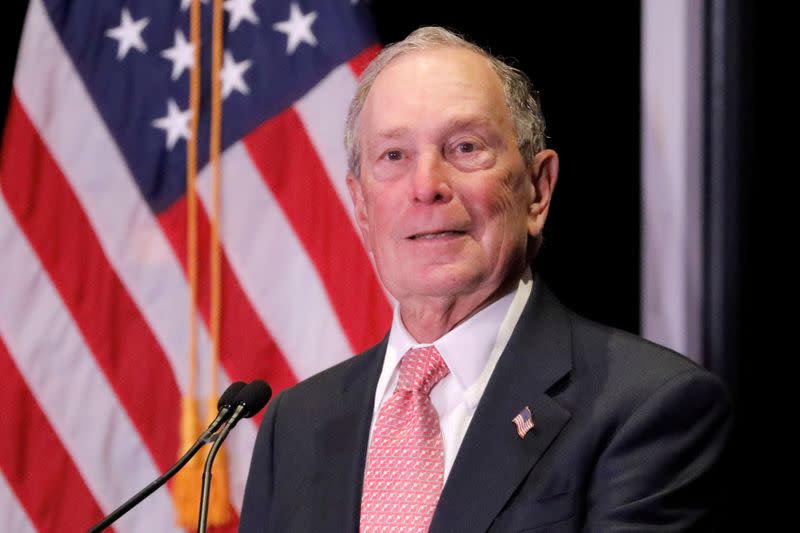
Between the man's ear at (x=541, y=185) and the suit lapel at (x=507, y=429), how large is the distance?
195 millimetres

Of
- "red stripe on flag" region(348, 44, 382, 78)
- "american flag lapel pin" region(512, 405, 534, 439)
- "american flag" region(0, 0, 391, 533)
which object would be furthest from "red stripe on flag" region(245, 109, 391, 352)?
"american flag lapel pin" region(512, 405, 534, 439)

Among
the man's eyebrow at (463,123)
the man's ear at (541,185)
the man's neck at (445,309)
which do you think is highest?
the man's eyebrow at (463,123)

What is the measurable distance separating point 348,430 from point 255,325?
95cm

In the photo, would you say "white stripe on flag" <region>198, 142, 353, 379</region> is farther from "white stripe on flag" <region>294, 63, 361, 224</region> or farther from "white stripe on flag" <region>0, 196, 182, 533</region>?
"white stripe on flag" <region>0, 196, 182, 533</region>

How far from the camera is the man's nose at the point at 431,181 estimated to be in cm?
161

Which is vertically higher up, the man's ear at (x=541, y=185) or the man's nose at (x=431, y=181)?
the man's nose at (x=431, y=181)

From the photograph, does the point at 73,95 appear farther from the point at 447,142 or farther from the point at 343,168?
the point at 447,142

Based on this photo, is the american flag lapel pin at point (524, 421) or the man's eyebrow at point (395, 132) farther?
the man's eyebrow at point (395, 132)

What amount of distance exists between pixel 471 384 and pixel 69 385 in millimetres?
1422

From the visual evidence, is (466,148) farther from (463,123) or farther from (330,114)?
(330,114)

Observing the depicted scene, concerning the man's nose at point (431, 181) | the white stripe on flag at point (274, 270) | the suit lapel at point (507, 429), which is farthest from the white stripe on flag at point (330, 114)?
the suit lapel at point (507, 429)

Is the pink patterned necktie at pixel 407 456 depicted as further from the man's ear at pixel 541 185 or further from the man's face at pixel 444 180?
the man's ear at pixel 541 185

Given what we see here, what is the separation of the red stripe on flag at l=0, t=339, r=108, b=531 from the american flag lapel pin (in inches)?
59.5

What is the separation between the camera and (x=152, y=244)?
2656 millimetres
